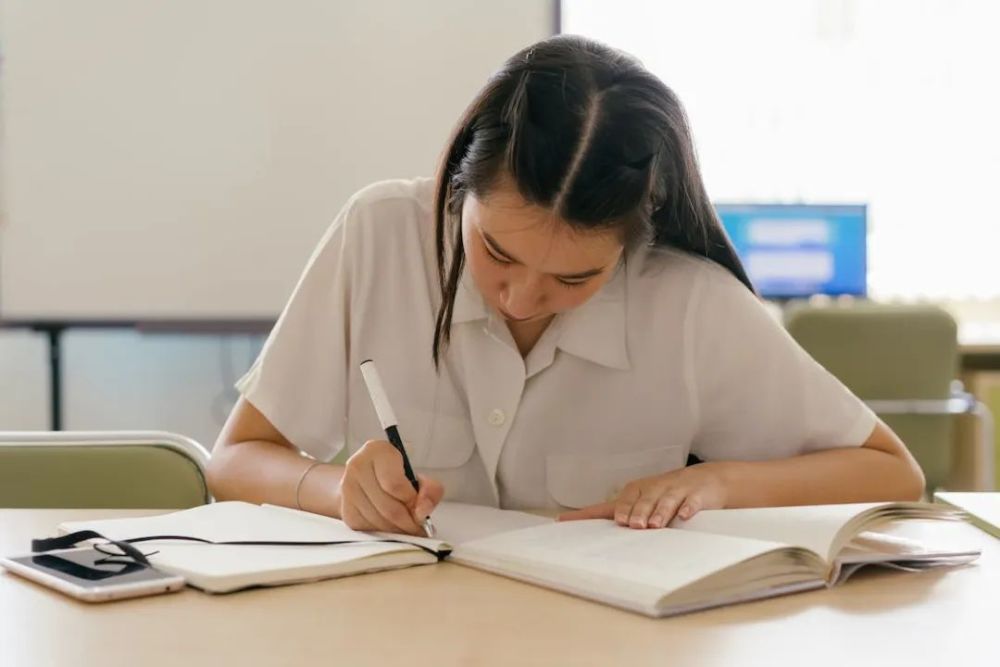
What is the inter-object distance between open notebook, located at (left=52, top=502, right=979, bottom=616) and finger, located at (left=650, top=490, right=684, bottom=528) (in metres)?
0.01

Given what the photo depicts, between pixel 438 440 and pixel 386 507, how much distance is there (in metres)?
0.38

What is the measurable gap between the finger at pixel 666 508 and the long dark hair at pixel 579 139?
0.89 ft

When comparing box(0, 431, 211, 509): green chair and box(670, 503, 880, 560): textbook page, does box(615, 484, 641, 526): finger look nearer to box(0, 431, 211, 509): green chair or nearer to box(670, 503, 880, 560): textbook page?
box(670, 503, 880, 560): textbook page

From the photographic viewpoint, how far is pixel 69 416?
371 cm

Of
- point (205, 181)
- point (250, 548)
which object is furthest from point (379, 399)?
point (205, 181)

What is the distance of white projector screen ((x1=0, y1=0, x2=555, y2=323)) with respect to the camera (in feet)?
11.2

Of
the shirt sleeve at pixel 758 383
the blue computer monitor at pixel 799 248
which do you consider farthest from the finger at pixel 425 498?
the blue computer monitor at pixel 799 248

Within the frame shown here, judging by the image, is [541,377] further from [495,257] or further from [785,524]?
[785,524]

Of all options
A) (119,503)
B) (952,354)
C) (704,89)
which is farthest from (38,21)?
(952,354)

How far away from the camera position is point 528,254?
1148 millimetres

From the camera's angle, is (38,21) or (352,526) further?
(38,21)

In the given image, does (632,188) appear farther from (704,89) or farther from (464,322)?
(704,89)

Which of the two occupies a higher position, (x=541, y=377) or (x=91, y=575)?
(x=541, y=377)

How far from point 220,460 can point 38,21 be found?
2.46 metres
